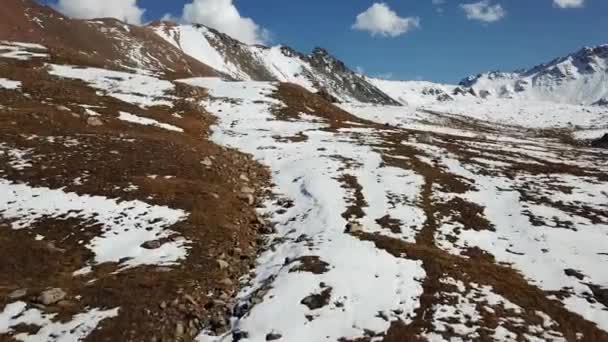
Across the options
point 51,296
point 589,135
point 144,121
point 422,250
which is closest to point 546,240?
point 422,250

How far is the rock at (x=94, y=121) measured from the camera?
41344 millimetres

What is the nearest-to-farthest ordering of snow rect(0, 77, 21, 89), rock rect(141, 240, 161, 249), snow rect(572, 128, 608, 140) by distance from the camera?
rock rect(141, 240, 161, 249)
snow rect(0, 77, 21, 89)
snow rect(572, 128, 608, 140)

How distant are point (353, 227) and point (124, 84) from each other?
53.2 m

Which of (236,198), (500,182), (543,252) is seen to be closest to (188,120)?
(236,198)

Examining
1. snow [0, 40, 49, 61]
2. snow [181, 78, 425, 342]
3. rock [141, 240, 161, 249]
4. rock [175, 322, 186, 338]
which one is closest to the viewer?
rock [175, 322, 186, 338]

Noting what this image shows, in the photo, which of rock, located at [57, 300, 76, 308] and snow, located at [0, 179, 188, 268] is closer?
rock, located at [57, 300, 76, 308]

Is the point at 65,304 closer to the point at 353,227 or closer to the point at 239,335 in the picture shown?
the point at 239,335

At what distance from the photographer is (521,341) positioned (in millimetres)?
15352

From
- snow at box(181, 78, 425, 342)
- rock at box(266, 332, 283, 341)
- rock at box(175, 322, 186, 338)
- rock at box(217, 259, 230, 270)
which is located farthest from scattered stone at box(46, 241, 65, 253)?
rock at box(266, 332, 283, 341)

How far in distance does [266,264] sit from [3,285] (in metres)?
9.59

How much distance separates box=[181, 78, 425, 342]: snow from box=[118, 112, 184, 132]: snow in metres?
4.26

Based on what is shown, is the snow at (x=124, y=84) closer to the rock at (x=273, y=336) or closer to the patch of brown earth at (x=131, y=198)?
the patch of brown earth at (x=131, y=198)

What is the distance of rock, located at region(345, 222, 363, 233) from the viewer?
2382cm

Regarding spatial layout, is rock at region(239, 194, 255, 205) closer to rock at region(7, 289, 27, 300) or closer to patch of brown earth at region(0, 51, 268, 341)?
patch of brown earth at region(0, 51, 268, 341)
